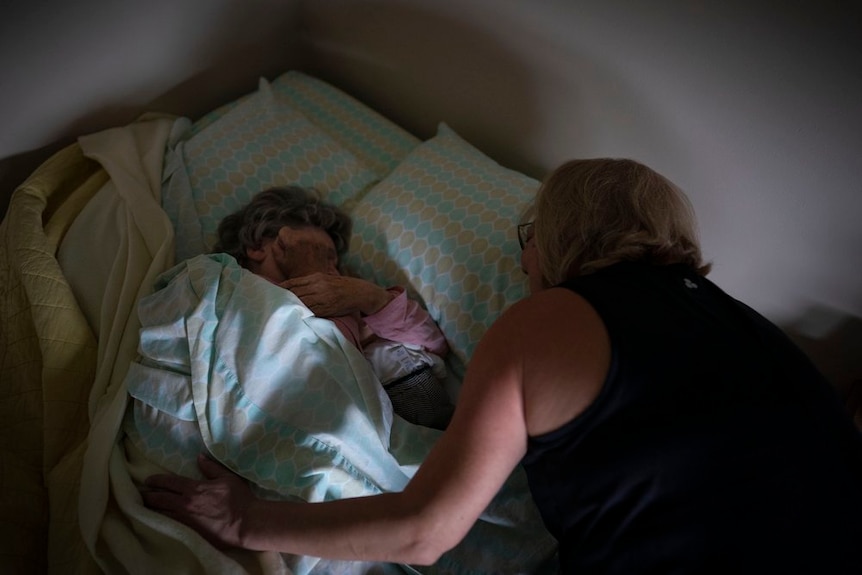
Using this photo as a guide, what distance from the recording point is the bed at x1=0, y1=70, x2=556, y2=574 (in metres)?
1.04

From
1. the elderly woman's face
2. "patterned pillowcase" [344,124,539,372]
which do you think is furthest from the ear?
"patterned pillowcase" [344,124,539,372]

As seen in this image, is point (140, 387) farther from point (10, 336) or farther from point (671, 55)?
point (671, 55)

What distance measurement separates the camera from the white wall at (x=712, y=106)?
118cm

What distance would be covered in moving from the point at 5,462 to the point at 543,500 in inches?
37.1

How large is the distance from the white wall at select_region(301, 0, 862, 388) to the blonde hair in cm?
38

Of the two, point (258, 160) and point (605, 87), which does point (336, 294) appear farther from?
point (605, 87)

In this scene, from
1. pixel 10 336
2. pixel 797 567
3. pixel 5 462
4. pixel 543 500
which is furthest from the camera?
pixel 10 336

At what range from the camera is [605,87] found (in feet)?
4.68

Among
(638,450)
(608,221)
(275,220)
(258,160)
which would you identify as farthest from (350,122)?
(638,450)

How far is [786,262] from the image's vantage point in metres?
1.39

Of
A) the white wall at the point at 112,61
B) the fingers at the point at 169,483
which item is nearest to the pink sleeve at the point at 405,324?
the fingers at the point at 169,483

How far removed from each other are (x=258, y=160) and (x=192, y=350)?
27.9 inches

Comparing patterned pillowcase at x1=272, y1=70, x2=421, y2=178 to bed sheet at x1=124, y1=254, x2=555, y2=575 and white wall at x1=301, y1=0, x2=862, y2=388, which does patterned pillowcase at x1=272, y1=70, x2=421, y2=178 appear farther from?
bed sheet at x1=124, y1=254, x2=555, y2=575

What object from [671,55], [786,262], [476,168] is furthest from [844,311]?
[476,168]
